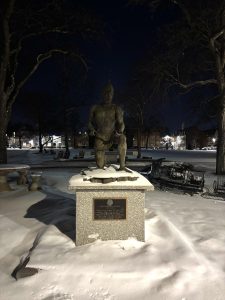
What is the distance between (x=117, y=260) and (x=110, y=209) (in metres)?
0.92

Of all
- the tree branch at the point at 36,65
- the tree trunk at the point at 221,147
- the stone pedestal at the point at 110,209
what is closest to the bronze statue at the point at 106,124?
the stone pedestal at the point at 110,209

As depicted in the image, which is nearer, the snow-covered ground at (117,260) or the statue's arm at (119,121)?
the snow-covered ground at (117,260)

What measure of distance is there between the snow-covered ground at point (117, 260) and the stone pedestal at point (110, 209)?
167 mm

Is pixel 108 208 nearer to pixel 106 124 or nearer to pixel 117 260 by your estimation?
pixel 117 260

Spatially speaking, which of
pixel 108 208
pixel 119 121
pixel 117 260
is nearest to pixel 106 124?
pixel 119 121

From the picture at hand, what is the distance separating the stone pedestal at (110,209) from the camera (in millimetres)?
5738

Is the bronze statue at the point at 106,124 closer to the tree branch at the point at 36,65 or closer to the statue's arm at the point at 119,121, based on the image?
the statue's arm at the point at 119,121

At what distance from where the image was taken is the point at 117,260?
516 cm

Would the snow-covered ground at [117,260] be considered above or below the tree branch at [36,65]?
below

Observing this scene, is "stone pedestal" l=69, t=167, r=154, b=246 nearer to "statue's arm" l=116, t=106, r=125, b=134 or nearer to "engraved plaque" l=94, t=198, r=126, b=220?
"engraved plaque" l=94, t=198, r=126, b=220

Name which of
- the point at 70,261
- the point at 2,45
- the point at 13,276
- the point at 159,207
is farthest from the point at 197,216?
the point at 2,45

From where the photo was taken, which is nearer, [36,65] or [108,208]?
[108,208]

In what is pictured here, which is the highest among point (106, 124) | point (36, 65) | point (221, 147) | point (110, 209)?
point (36, 65)

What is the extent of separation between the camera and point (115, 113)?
6.54 meters
